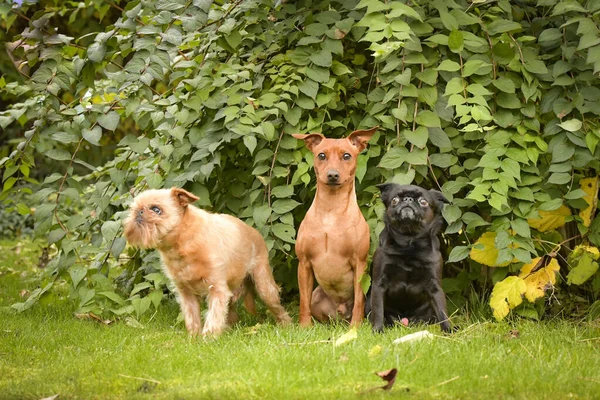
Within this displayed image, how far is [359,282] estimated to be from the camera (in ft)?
18.4

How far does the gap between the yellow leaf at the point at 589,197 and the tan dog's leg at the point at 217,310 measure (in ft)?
8.29

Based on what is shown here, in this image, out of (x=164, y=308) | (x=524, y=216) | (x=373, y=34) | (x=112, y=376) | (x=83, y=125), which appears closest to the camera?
(x=112, y=376)

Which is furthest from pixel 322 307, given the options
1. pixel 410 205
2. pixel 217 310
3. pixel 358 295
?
pixel 410 205

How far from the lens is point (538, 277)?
18.1 ft

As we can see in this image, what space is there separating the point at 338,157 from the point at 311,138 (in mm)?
290

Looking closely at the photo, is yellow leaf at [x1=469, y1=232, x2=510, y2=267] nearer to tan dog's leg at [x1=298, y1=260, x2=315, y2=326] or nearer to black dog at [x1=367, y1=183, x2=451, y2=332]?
black dog at [x1=367, y1=183, x2=451, y2=332]

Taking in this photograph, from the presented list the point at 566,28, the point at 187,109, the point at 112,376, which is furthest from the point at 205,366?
the point at 566,28

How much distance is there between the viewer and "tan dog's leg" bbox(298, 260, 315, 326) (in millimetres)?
5750

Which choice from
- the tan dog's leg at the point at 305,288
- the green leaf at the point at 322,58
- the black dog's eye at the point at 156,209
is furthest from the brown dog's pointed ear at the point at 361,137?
the black dog's eye at the point at 156,209

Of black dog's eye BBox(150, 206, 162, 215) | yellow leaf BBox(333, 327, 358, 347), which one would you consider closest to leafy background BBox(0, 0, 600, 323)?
black dog's eye BBox(150, 206, 162, 215)

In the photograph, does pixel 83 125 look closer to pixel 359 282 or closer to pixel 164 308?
pixel 164 308

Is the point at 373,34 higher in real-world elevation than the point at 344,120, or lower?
higher

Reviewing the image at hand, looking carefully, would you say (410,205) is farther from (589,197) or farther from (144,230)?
(144,230)

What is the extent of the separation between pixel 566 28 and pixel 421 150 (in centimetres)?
132
